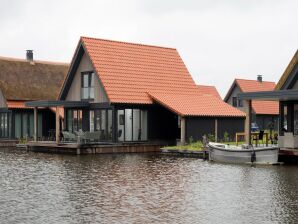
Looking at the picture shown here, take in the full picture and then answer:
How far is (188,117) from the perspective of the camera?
135 feet

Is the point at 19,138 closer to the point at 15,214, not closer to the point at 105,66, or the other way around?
the point at 105,66

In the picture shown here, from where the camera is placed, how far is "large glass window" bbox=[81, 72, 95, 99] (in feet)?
143

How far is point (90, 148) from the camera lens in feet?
126

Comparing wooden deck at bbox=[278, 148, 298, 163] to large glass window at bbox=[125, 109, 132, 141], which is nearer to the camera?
wooden deck at bbox=[278, 148, 298, 163]

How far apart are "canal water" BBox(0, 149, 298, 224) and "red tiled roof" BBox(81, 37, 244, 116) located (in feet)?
46.3

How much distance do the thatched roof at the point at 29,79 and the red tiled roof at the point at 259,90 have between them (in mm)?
20707

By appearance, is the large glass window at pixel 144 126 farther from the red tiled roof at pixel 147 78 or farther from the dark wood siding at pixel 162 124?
the red tiled roof at pixel 147 78

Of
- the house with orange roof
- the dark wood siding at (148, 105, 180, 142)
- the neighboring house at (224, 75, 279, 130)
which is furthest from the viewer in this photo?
the neighboring house at (224, 75, 279, 130)

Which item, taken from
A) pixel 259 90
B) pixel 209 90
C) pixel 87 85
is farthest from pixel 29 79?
pixel 209 90

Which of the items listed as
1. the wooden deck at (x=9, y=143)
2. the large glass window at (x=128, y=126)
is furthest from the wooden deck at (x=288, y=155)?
the wooden deck at (x=9, y=143)

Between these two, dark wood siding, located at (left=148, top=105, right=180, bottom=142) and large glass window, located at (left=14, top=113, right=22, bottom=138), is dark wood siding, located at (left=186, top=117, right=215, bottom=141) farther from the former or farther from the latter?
large glass window, located at (left=14, top=113, right=22, bottom=138)

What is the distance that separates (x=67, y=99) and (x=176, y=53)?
10.6 meters

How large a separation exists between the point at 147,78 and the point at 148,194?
27389mm

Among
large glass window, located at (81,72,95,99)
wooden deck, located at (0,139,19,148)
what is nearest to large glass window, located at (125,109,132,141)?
large glass window, located at (81,72,95,99)
